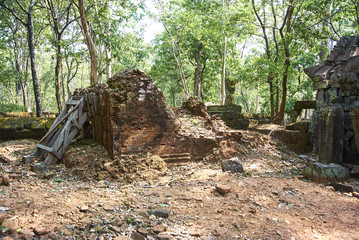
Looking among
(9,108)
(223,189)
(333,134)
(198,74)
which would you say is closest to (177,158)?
(223,189)

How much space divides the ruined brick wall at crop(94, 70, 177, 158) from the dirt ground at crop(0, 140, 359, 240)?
0.40m

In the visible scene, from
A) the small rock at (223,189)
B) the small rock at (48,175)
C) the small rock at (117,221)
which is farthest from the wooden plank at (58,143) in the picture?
the small rock at (223,189)

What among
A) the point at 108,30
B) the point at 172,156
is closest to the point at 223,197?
the point at 172,156

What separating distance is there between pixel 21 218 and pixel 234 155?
5.47 m

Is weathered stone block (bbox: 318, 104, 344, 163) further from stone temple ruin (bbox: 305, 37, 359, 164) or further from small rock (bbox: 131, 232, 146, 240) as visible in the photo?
small rock (bbox: 131, 232, 146, 240)

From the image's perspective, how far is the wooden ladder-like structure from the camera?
617cm

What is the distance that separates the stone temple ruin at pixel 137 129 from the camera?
5.96 meters

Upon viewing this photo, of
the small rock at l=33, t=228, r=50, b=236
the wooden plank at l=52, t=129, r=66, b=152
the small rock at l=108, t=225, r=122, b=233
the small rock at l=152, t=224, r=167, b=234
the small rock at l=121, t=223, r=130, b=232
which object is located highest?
the wooden plank at l=52, t=129, r=66, b=152

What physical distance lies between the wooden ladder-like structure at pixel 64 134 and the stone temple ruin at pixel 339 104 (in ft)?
21.0

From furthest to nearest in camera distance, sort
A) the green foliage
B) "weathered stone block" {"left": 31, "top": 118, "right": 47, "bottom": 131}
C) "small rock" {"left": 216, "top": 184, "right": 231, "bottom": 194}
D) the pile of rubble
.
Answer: the green foliage, "weathered stone block" {"left": 31, "top": 118, "right": 47, "bottom": 131}, the pile of rubble, "small rock" {"left": 216, "top": 184, "right": 231, "bottom": 194}

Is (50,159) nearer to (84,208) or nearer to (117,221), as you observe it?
(84,208)

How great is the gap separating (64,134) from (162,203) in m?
3.73

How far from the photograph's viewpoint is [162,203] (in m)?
4.06

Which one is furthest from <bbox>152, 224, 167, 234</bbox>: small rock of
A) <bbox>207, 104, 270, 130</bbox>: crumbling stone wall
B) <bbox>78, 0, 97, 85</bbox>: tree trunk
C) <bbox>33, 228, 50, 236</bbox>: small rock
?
<bbox>207, 104, 270, 130</bbox>: crumbling stone wall
